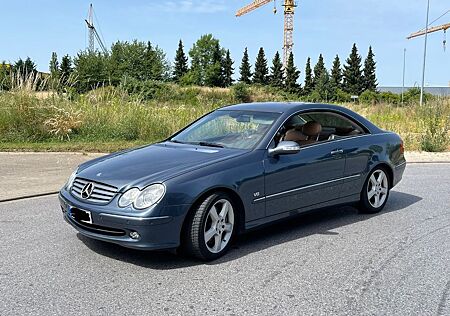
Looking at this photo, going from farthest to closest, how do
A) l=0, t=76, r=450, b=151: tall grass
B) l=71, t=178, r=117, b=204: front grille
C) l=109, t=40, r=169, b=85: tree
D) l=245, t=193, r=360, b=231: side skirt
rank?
l=109, t=40, r=169, b=85: tree < l=0, t=76, r=450, b=151: tall grass < l=245, t=193, r=360, b=231: side skirt < l=71, t=178, r=117, b=204: front grille

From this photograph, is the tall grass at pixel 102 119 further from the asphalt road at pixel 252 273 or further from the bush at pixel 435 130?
the asphalt road at pixel 252 273

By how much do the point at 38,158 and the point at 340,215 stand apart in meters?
7.56

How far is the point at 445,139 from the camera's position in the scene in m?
16.2

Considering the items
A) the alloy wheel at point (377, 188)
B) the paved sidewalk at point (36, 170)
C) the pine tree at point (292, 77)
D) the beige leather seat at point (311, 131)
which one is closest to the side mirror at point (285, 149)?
the beige leather seat at point (311, 131)

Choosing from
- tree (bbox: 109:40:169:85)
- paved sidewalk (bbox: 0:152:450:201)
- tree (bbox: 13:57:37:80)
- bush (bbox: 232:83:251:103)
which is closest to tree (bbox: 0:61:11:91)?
tree (bbox: 13:57:37:80)

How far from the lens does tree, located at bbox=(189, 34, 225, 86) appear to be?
103062mm

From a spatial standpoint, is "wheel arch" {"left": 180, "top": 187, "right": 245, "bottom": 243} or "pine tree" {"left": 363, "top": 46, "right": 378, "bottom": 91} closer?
"wheel arch" {"left": 180, "top": 187, "right": 245, "bottom": 243}

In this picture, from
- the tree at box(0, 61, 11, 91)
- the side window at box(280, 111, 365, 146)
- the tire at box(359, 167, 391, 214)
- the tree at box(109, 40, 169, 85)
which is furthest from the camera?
the tree at box(109, 40, 169, 85)

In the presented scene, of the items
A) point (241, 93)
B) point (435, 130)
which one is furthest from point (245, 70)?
point (435, 130)

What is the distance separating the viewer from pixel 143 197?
15.5 feet

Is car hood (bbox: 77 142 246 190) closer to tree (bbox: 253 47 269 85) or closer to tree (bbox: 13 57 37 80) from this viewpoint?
tree (bbox: 13 57 37 80)

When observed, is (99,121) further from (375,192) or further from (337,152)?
(337,152)

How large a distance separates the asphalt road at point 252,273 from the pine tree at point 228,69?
100553mm

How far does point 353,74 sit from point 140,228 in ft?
326
